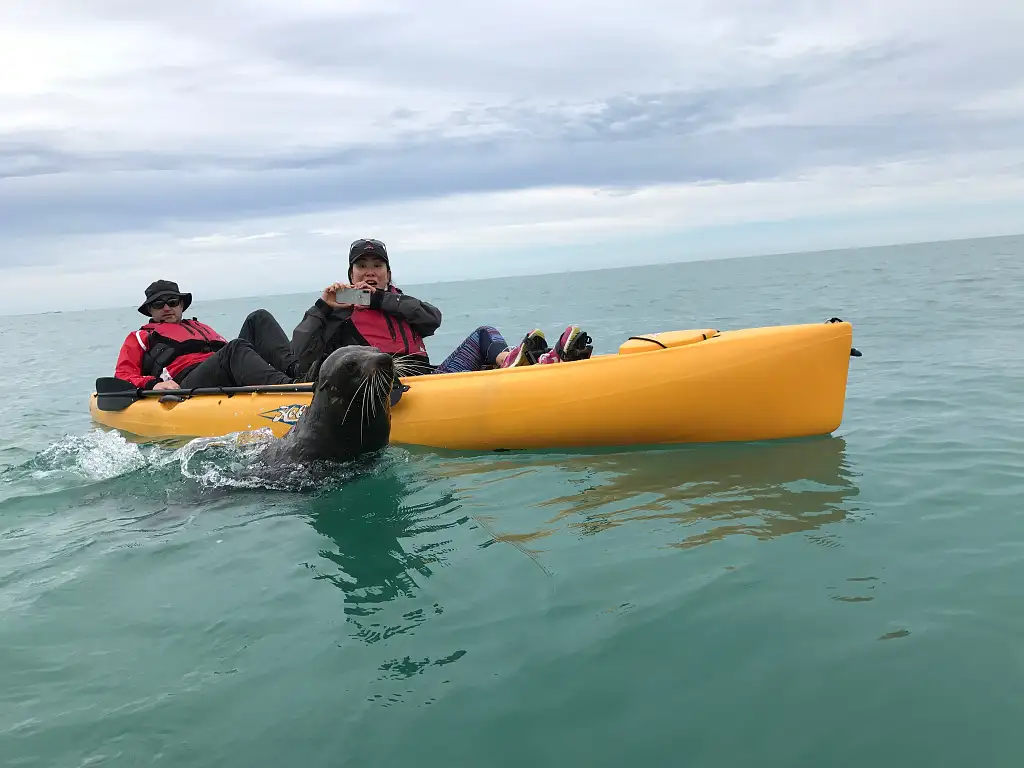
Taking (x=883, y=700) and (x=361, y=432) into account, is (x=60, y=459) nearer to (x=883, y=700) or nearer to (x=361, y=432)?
(x=361, y=432)

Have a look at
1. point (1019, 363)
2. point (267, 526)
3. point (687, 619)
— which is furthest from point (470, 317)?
point (687, 619)

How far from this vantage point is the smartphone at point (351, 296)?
21.5 ft

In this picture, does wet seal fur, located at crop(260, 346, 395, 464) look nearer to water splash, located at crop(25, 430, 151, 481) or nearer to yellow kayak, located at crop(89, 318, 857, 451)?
yellow kayak, located at crop(89, 318, 857, 451)

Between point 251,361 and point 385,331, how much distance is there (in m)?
1.59

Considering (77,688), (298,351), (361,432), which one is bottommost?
(77,688)

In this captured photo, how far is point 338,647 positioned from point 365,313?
168 inches

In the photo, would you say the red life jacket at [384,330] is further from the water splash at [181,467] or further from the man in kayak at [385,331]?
the water splash at [181,467]

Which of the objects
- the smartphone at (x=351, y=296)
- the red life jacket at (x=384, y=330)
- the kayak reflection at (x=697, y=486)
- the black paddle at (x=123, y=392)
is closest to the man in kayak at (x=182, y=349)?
the black paddle at (x=123, y=392)

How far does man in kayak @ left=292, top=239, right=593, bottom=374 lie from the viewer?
6610 mm

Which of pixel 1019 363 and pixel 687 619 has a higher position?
pixel 1019 363

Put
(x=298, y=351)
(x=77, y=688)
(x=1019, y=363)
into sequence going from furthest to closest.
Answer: (x=1019, y=363), (x=298, y=351), (x=77, y=688)

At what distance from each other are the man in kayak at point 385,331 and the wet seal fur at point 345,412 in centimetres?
103

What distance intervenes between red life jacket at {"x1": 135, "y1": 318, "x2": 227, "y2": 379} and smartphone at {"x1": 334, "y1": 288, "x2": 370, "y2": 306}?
2623mm

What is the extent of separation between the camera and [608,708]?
2.56m
